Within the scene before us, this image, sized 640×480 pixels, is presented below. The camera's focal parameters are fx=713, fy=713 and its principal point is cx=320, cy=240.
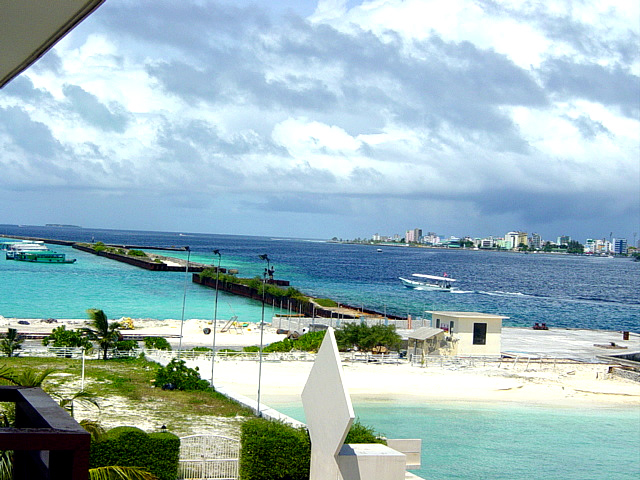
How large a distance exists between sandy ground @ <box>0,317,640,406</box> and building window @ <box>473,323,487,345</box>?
2.99 metres

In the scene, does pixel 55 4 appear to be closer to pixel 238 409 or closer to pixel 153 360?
pixel 238 409

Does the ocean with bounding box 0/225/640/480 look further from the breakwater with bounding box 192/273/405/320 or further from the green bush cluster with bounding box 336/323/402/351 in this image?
the green bush cluster with bounding box 336/323/402/351

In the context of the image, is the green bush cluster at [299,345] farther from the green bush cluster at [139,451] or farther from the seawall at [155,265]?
the seawall at [155,265]

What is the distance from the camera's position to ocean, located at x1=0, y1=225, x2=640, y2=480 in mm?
23094

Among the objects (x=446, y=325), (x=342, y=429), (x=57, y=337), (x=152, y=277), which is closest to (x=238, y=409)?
(x=342, y=429)

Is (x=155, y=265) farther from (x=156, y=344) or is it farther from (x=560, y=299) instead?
(x=156, y=344)

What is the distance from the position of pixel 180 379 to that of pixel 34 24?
2678 centimetres

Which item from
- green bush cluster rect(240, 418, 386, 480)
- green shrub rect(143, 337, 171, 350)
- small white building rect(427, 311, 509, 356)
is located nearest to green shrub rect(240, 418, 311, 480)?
green bush cluster rect(240, 418, 386, 480)

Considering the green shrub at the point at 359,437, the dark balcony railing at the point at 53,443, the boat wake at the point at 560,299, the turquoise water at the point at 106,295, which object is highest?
the dark balcony railing at the point at 53,443

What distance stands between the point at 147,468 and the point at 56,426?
13.3m

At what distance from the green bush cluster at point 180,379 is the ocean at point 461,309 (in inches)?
138

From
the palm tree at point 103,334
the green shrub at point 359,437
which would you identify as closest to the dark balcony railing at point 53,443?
the green shrub at point 359,437

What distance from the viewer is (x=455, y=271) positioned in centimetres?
19500

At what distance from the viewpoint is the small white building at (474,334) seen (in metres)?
42.7
